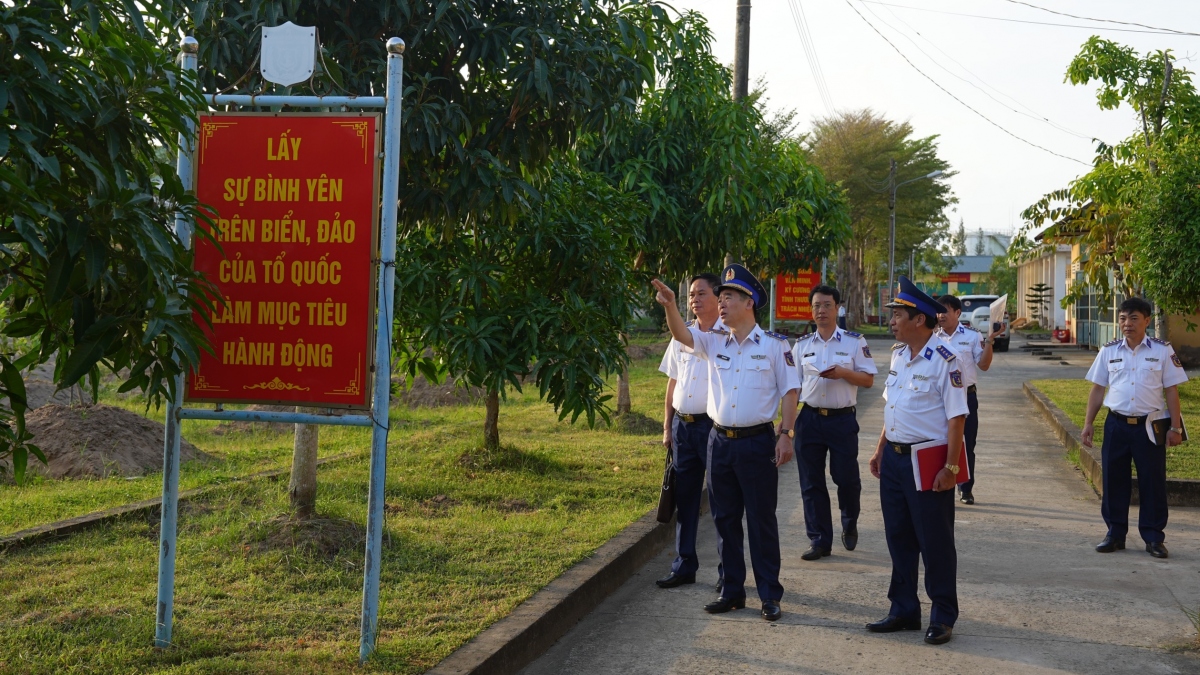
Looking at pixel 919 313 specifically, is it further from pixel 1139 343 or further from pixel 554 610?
pixel 1139 343

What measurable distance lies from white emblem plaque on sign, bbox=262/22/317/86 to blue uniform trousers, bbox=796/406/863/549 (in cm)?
445

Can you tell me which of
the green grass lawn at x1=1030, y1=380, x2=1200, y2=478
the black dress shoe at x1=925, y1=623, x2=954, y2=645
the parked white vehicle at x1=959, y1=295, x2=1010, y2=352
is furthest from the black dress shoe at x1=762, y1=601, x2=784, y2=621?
the parked white vehicle at x1=959, y1=295, x2=1010, y2=352

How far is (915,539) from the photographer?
6051 millimetres

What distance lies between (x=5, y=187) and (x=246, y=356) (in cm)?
231

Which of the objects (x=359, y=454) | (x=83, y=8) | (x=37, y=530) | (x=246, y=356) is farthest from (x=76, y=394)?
(x=83, y=8)

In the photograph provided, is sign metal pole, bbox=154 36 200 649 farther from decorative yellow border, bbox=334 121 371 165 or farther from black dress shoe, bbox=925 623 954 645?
black dress shoe, bbox=925 623 954 645

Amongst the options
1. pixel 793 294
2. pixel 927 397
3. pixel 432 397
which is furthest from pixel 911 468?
pixel 793 294

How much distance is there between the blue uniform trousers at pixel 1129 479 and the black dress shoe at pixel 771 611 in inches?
126

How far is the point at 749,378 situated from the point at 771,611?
4.16 ft

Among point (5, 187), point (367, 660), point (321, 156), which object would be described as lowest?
point (367, 660)

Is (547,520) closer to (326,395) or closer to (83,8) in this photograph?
(326,395)

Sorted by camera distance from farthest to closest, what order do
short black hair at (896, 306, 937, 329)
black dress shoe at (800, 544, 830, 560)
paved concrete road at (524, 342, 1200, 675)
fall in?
1. black dress shoe at (800, 544, 830, 560)
2. short black hair at (896, 306, 937, 329)
3. paved concrete road at (524, 342, 1200, 675)

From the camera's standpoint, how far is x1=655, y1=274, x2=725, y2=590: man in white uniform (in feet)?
22.6

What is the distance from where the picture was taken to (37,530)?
7070 millimetres
